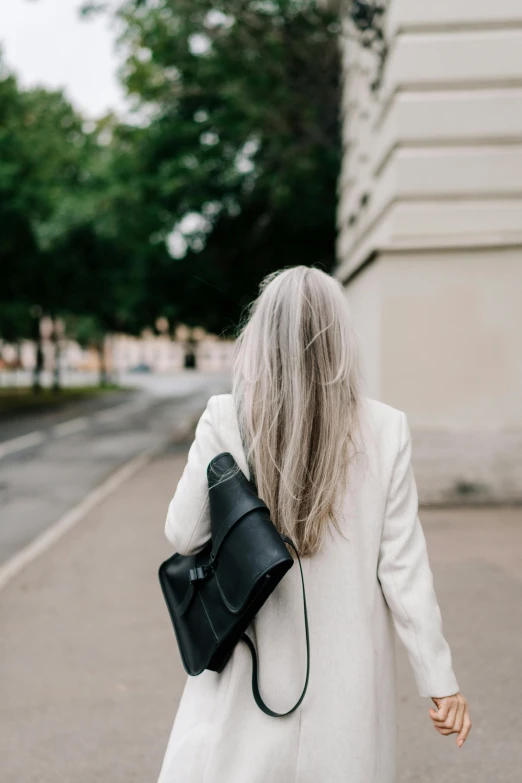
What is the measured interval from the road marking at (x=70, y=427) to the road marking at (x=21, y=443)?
1.41 feet

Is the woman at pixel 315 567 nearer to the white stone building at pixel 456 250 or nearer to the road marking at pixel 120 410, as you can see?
the white stone building at pixel 456 250

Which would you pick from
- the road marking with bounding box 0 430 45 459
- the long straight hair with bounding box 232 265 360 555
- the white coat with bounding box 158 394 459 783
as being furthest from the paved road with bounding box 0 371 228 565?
the white coat with bounding box 158 394 459 783

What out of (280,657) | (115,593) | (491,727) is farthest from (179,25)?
(280,657)

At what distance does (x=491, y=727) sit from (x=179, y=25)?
12.3 metres

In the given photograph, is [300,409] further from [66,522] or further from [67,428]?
[67,428]

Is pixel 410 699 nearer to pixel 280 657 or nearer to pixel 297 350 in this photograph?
pixel 280 657


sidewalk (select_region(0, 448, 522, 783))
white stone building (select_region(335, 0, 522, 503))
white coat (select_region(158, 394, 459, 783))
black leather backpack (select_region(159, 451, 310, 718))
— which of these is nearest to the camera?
black leather backpack (select_region(159, 451, 310, 718))

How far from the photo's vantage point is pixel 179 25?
1343 cm

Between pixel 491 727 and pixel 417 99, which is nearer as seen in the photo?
pixel 491 727

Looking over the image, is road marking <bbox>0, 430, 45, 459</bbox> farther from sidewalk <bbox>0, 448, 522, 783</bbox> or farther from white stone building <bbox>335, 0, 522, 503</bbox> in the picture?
white stone building <bbox>335, 0, 522, 503</bbox>

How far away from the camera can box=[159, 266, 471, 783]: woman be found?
6.15 feet

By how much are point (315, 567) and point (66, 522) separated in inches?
261

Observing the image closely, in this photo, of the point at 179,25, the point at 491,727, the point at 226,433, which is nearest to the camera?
the point at 226,433

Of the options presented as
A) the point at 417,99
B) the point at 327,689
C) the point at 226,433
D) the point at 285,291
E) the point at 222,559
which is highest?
the point at 417,99
